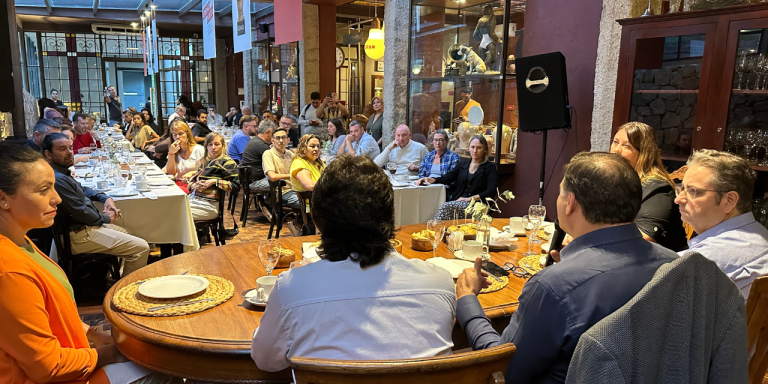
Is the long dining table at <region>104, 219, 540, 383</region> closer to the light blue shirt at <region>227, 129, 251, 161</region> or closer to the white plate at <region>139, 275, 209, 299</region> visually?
the white plate at <region>139, 275, 209, 299</region>

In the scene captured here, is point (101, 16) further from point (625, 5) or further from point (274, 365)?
point (274, 365)

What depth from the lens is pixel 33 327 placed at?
144cm

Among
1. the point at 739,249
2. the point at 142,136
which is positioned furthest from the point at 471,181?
the point at 142,136

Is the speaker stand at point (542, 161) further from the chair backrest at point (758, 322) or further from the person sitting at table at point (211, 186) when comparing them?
the chair backrest at point (758, 322)

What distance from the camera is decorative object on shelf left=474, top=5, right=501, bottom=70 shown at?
5.89 meters

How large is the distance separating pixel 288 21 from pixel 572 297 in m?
4.76

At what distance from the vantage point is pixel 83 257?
147 inches

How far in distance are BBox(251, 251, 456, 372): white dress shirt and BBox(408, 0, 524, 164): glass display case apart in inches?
184

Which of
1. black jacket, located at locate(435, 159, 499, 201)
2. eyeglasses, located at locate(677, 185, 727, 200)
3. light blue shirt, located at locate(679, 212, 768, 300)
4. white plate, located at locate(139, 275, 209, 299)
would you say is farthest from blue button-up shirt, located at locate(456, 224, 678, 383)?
black jacket, located at locate(435, 159, 499, 201)

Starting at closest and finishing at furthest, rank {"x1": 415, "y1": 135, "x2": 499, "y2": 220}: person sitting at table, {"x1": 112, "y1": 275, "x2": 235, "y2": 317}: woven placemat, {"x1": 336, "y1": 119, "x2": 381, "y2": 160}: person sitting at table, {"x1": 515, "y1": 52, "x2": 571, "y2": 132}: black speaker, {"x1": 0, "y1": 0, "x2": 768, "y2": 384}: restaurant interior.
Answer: {"x1": 0, "y1": 0, "x2": 768, "y2": 384}: restaurant interior → {"x1": 112, "y1": 275, "x2": 235, "y2": 317}: woven placemat → {"x1": 515, "y1": 52, "x2": 571, "y2": 132}: black speaker → {"x1": 415, "y1": 135, "x2": 499, "y2": 220}: person sitting at table → {"x1": 336, "y1": 119, "x2": 381, "y2": 160}: person sitting at table

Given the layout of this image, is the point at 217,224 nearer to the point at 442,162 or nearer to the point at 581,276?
the point at 442,162

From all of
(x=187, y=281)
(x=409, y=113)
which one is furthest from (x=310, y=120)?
→ (x=187, y=281)

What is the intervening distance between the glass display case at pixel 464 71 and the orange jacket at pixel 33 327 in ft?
16.0

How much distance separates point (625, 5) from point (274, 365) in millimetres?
4150
